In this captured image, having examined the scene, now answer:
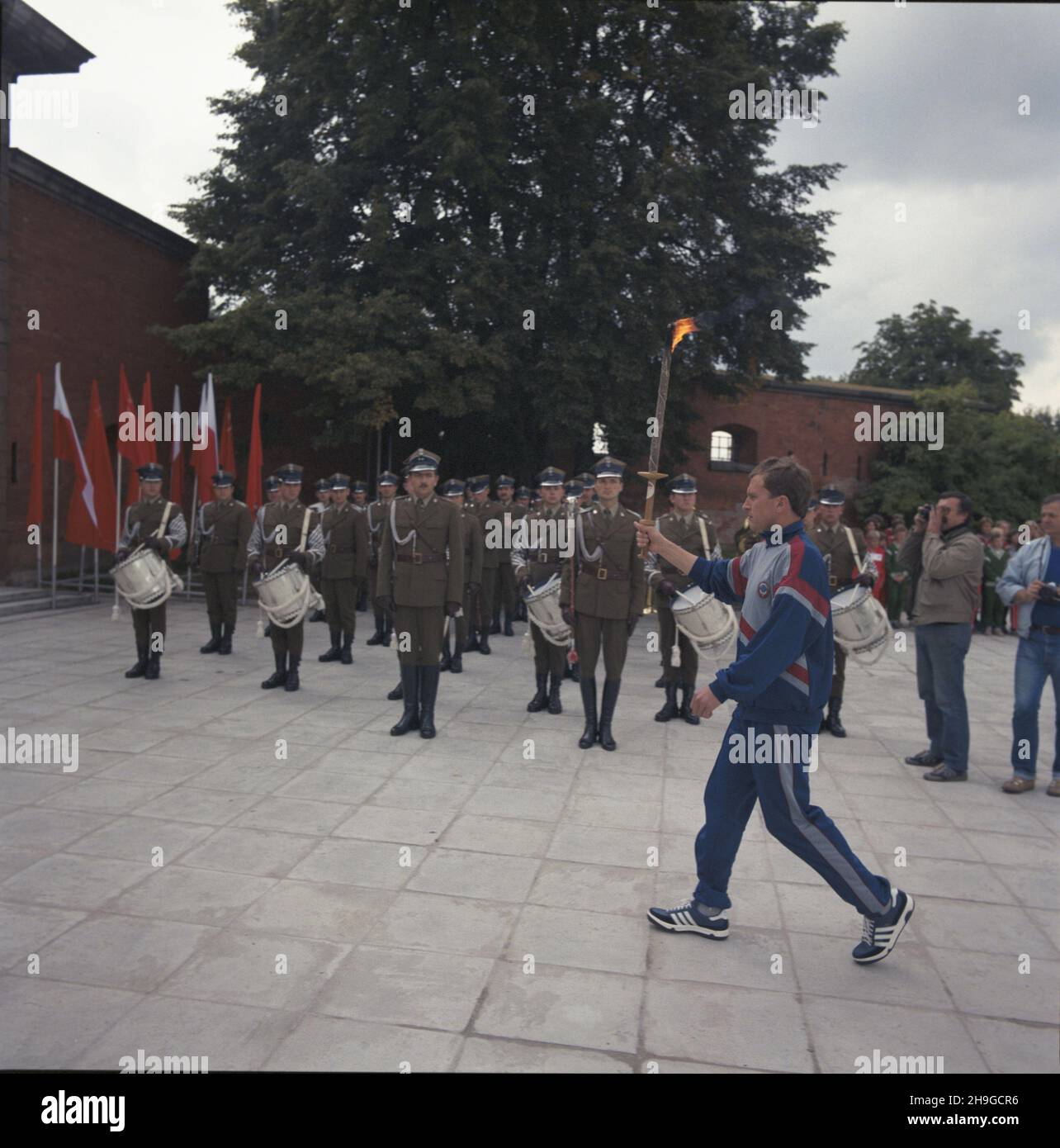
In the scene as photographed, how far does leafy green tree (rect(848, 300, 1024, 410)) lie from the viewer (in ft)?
131

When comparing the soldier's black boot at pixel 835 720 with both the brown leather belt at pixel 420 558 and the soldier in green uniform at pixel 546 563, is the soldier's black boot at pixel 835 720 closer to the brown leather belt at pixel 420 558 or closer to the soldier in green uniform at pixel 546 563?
the soldier in green uniform at pixel 546 563

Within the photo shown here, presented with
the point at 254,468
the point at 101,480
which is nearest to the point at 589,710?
the point at 101,480

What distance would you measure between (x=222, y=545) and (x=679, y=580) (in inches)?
197

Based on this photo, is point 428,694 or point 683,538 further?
point 683,538

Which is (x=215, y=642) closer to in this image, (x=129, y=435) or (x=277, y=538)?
(x=277, y=538)

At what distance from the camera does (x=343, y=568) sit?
34.6ft

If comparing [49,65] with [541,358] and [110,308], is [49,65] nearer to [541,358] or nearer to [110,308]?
[110,308]

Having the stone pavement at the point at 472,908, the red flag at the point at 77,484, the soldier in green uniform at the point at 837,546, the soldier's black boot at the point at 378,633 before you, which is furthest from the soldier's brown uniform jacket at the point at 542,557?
the red flag at the point at 77,484

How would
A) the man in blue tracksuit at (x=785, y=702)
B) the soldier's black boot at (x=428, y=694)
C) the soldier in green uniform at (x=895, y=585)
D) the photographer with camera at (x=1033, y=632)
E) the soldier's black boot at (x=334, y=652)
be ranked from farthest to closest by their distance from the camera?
the soldier in green uniform at (x=895, y=585) < the soldier's black boot at (x=334, y=652) < the soldier's black boot at (x=428, y=694) < the photographer with camera at (x=1033, y=632) < the man in blue tracksuit at (x=785, y=702)

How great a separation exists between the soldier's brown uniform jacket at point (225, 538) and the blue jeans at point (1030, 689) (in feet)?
24.6

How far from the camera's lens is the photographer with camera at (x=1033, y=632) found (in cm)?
651

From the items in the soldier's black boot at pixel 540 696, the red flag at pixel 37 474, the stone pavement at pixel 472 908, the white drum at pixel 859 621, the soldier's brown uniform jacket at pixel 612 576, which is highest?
the red flag at pixel 37 474
